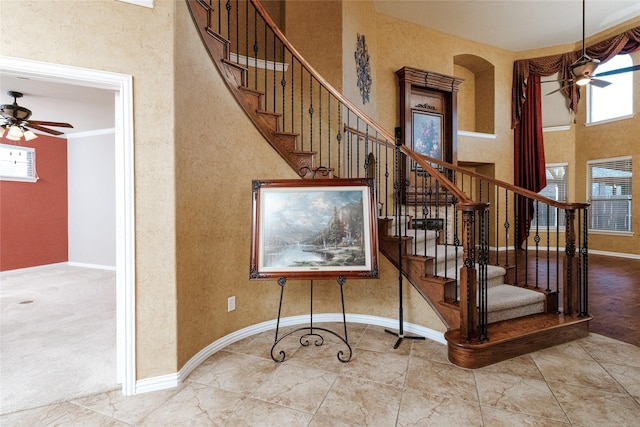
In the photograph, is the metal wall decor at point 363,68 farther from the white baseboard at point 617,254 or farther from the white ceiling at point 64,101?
the white baseboard at point 617,254

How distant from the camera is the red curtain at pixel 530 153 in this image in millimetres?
7035

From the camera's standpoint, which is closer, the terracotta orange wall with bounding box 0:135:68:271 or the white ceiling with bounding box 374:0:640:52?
the white ceiling with bounding box 374:0:640:52

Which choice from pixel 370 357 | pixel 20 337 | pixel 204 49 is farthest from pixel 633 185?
pixel 20 337

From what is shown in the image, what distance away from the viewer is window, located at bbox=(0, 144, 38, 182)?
5648mm

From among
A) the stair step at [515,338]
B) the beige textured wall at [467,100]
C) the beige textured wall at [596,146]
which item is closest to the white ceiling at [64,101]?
the stair step at [515,338]

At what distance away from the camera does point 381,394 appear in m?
1.97

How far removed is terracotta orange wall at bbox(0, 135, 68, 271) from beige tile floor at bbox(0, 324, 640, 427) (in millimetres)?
5505

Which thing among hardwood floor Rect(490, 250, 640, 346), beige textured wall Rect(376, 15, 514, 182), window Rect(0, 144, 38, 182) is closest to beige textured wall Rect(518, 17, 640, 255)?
hardwood floor Rect(490, 250, 640, 346)

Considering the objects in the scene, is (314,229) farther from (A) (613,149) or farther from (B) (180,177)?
(A) (613,149)

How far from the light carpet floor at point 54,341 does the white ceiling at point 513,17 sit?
6282 mm

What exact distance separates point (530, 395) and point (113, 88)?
10.5 feet

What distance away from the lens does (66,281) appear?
17.1ft

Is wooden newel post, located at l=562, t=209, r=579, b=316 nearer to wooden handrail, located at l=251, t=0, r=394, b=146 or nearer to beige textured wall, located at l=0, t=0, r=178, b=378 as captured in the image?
wooden handrail, located at l=251, t=0, r=394, b=146

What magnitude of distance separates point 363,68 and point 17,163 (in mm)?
6530
